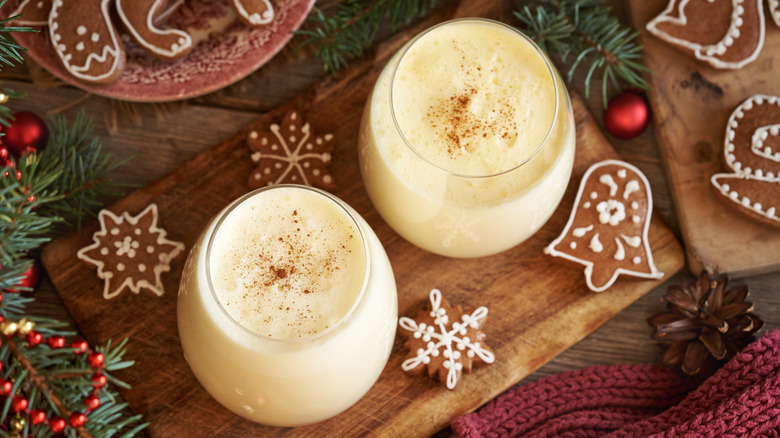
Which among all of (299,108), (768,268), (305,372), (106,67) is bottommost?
(768,268)

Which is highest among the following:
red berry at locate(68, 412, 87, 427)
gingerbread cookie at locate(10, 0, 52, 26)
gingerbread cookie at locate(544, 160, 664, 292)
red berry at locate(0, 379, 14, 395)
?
gingerbread cookie at locate(10, 0, 52, 26)

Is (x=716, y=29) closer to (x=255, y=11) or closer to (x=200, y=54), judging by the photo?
(x=255, y=11)

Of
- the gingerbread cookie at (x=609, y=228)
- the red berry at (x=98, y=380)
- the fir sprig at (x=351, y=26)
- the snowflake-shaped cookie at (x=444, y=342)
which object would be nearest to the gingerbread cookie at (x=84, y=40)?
the fir sprig at (x=351, y=26)

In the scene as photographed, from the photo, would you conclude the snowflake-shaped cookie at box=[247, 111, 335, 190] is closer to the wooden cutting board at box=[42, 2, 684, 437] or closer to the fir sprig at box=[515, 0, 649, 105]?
the wooden cutting board at box=[42, 2, 684, 437]

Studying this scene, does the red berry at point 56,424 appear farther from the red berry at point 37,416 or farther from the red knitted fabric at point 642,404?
the red knitted fabric at point 642,404

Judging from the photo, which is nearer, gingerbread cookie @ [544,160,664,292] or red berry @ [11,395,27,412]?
red berry @ [11,395,27,412]

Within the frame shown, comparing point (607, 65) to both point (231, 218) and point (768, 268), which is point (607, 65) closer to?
point (768, 268)

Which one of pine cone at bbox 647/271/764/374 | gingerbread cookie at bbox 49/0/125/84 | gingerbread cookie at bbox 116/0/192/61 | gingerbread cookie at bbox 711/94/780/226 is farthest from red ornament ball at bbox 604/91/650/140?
gingerbread cookie at bbox 49/0/125/84

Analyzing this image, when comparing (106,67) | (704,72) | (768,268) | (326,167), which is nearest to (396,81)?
(326,167)
